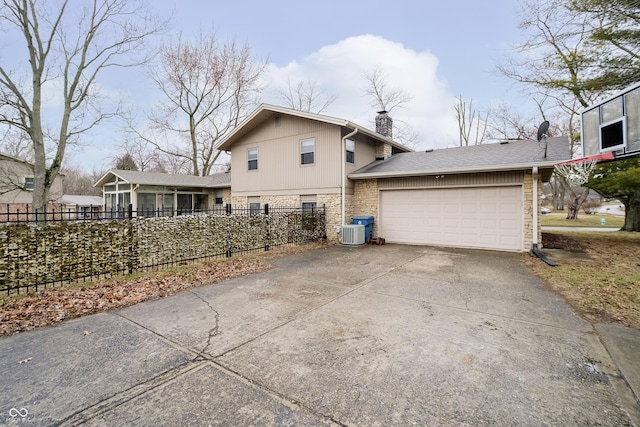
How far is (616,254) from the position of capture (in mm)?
8906

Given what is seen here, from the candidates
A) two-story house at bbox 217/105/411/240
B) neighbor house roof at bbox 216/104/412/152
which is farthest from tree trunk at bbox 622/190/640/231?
two-story house at bbox 217/105/411/240

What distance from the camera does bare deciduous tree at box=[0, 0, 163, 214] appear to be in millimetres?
13203

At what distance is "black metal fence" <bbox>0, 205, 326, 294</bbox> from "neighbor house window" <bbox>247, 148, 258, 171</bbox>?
516 centimetres

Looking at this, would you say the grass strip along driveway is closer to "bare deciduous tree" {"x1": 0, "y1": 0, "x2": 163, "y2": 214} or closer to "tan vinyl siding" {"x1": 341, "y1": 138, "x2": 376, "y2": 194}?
"tan vinyl siding" {"x1": 341, "y1": 138, "x2": 376, "y2": 194}

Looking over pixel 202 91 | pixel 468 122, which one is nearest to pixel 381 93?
pixel 468 122

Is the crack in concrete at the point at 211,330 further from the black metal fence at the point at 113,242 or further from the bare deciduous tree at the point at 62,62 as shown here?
the bare deciduous tree at the point at 62,62

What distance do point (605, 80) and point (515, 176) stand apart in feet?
19.7

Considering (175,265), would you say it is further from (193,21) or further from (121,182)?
(193,21)

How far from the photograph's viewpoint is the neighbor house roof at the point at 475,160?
9016 millimetres

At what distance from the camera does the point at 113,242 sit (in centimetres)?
612

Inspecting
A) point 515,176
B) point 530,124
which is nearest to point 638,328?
point 515,176

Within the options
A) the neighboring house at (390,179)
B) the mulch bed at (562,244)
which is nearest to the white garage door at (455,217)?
the neighboring house at (390,179)

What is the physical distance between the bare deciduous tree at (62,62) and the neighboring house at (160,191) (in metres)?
3.51

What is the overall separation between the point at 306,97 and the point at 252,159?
1467 cm
